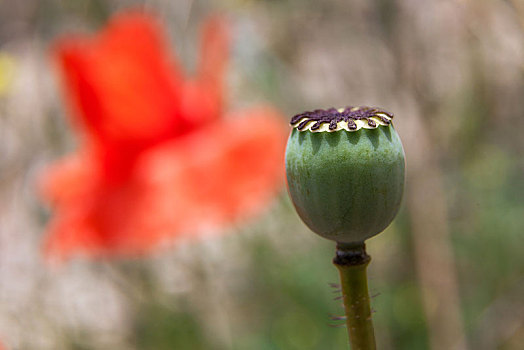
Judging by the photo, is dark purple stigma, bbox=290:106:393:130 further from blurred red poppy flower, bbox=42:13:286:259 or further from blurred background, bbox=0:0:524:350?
blurred red poppy flower, bbox=42:13:286:259

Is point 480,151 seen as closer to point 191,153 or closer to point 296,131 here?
point 191,153

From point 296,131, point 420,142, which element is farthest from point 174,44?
point 296,131

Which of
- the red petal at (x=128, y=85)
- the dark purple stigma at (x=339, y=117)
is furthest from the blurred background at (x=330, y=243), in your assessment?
the dark purple stigma at (x=339, y=117)

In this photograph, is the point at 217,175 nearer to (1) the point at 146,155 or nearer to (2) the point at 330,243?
(1) the point at 146,155

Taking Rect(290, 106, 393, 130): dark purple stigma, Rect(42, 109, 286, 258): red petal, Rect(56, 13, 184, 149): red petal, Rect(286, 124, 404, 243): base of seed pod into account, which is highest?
Rect(56, 13, 184, 149): red petal

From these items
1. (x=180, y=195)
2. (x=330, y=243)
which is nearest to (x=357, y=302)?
(x=180, y=195)

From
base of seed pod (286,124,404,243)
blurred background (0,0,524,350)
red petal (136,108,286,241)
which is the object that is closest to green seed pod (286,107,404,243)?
base of seed pod (286,124,404,243)

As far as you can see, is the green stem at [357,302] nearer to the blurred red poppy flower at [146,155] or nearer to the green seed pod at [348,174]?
the green seed pod at [348,174]
